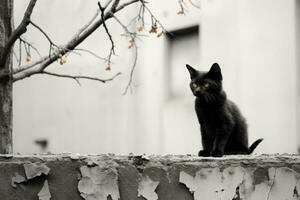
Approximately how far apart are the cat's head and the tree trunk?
1.16 metres

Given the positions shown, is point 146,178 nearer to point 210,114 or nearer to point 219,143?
point 219,143

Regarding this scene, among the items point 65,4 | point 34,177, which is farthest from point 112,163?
point 65,4

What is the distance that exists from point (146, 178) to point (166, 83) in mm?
8429

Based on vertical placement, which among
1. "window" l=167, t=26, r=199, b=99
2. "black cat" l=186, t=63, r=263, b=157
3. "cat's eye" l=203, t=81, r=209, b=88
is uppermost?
"window" l=167, t=26, r=199, b=99

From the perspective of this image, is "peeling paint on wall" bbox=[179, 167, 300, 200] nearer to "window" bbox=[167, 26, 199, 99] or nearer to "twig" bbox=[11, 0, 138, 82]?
"twig" bbox=[11, 0, 138, 82]

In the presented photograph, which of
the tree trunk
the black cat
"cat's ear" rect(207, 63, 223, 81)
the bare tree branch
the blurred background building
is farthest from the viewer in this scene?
the blurred background building

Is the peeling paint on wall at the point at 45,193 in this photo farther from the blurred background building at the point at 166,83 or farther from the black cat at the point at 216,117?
the blurred background building at the point at 166,83

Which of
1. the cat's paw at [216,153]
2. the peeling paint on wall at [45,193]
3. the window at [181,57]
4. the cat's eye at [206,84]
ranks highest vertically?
the window at [181,57]

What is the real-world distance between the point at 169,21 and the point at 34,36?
3.82 m

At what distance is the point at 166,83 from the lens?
34.9ft

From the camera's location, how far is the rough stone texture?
2199 mm

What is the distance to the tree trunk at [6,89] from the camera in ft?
11.2

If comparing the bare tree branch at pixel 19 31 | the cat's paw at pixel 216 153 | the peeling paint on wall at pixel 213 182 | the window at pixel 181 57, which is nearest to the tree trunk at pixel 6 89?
the bare tree branch at pixel 19 31

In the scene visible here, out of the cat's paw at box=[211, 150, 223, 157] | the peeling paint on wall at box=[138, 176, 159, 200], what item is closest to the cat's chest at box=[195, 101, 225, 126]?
the cat's paw at box=[211, 150, 223, 157]
